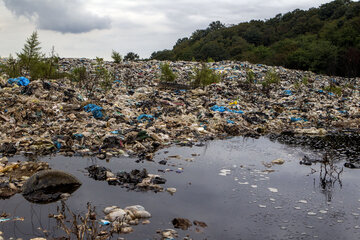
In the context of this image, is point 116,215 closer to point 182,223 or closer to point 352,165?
point 182,223

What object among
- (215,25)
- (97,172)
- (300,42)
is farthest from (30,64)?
(215,25)

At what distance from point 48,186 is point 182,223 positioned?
1.79 meters

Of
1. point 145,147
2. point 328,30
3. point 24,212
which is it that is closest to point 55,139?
point 145,147

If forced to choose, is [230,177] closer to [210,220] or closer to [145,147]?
[210,220]

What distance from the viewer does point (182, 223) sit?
292 centimetres

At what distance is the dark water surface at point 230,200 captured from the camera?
9.30 feet

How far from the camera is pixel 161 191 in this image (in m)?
3.72

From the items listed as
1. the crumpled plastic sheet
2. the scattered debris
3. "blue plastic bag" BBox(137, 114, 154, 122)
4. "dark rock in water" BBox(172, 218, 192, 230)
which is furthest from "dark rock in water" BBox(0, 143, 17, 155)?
the crumpled plastic sheet

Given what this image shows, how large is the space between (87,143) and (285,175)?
3.52 m

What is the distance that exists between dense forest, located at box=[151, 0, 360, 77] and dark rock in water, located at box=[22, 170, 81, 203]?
14.4 meters

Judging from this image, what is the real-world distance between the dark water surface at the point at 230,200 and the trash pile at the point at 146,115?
0.71 meters

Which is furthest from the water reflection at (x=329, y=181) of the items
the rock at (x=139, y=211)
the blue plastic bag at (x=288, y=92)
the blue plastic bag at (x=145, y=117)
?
the blue plastic bag at (x=288, y=92)

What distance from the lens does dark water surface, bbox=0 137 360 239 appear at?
2834mm

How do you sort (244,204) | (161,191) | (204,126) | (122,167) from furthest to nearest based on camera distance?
1. (204,126)
2. (122,167)
3. (161,191)
4. (244,204)
